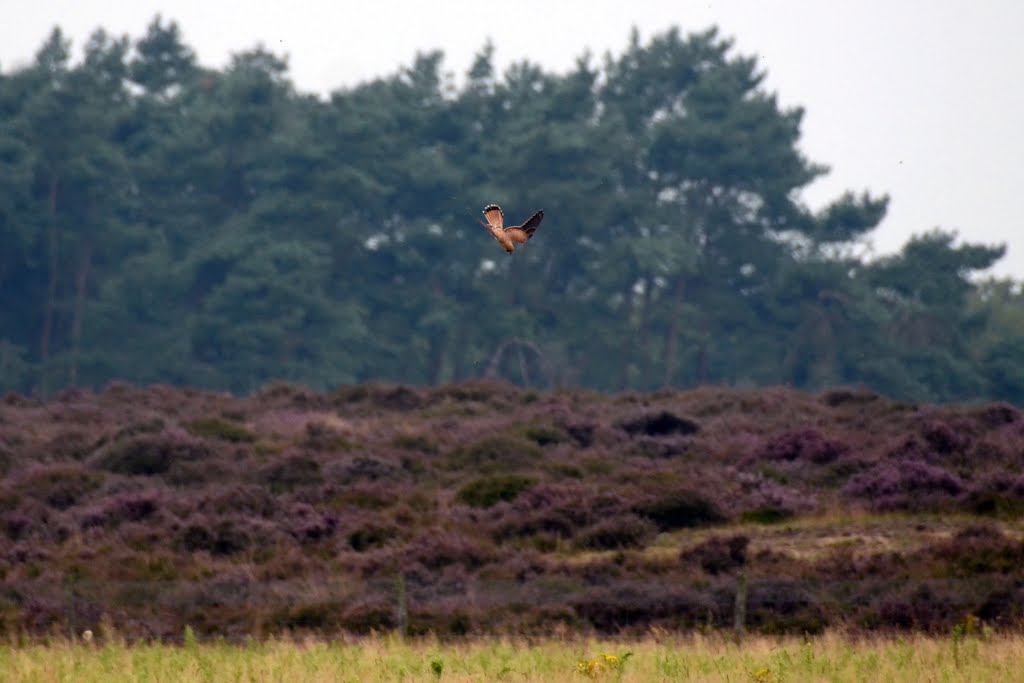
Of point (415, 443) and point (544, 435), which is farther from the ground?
point (544, 435)

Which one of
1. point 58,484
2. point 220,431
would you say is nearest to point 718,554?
point 58,484

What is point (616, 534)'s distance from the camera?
24.1 m

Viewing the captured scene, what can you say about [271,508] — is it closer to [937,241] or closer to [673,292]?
[673,292]

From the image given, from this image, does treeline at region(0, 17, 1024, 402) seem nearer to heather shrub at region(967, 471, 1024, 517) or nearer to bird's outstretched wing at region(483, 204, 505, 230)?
heather shrub at region(967, 471, 1024, 517)

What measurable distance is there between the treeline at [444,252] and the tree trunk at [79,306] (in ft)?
0.41

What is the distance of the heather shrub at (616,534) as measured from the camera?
2389 cm

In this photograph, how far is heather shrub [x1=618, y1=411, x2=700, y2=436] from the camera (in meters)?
34.1

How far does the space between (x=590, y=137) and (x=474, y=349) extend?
10241 mm

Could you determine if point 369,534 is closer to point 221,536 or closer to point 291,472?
point 221,536

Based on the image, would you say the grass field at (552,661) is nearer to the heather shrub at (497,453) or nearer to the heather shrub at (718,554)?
the heather shrub at (718,554)

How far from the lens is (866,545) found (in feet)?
74.3

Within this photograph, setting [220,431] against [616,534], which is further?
[220,431]

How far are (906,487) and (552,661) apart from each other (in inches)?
497

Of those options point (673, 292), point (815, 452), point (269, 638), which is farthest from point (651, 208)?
point (269, 638)
